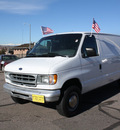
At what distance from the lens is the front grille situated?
3784mm

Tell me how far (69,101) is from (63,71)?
82 centimetres

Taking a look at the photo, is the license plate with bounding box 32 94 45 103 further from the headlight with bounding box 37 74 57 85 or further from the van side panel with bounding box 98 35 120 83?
the van side panel with bounding box 98 35 120 83

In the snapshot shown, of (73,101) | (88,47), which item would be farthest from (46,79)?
(88,47)

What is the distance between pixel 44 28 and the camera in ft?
34.6

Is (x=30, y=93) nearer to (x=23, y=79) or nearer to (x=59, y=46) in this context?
(x=23, y=79)

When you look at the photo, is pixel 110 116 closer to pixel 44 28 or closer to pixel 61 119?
pixel 61 119

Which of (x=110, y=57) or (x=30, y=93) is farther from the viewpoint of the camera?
(x=110, y=57)

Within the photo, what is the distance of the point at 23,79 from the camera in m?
3.99

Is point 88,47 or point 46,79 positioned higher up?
point 88,47

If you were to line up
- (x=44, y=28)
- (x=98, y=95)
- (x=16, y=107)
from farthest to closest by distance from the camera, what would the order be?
1. (x=44, y=28)
2. (x=98, y=95)
3. (x=16, y=107)

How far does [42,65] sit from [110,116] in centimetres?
218

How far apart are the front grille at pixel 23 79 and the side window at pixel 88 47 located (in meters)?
1.52

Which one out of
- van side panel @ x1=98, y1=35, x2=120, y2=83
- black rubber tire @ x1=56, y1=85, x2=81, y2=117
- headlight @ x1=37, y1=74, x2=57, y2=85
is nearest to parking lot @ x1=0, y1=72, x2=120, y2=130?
black rubber tire @ x1=56, y1=85, x2=81, y2=117

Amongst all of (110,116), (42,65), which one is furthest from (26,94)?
(110,116)
